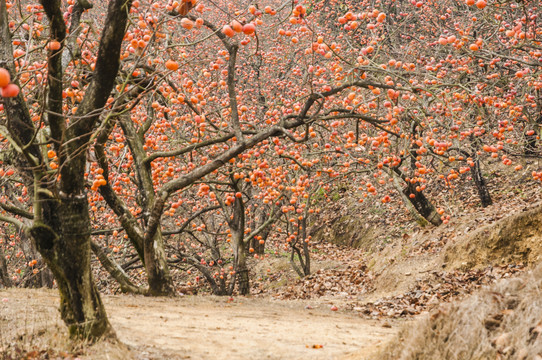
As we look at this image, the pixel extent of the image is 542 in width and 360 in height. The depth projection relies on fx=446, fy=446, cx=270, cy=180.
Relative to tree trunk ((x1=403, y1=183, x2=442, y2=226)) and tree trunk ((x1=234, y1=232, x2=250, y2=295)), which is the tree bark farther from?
tree trunk ((x1=234, y1=232, x2=250, y2=295))

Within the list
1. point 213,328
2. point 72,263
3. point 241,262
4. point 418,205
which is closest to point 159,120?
point 241,262

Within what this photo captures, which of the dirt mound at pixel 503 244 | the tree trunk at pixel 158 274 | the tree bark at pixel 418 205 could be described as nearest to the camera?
the dirt mound at pixel 503 244

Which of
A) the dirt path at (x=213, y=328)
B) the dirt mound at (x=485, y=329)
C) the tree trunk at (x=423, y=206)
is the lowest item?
the dirt path at (x=213, y=328)

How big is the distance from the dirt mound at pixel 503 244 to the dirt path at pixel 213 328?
2.90 metres

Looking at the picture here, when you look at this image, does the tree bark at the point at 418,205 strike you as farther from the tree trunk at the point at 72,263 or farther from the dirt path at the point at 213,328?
the tree trunk at the point at 72,263

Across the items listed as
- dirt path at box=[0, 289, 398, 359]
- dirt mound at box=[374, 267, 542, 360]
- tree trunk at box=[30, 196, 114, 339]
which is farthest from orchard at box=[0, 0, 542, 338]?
dirt mound at box=[374, 267, 542, 360]

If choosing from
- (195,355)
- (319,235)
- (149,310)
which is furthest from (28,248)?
(319,235)

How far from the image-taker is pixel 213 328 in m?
6.13

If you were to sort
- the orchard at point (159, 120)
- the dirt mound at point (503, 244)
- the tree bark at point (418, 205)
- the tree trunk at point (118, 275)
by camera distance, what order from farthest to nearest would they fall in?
1. the tree bark at point (418, 205)
2. the tree trunk at point (118, 275)
3. the dirt mound at point (503, 244)
4. the orchard at point (159, 120)

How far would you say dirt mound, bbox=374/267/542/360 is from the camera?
123 inches

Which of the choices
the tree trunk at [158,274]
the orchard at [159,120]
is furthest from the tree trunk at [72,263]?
the tree trunk at [158,274]

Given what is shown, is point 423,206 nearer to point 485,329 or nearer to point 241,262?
point 241,262

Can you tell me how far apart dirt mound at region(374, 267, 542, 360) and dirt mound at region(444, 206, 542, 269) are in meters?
5.09

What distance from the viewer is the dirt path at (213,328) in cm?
497
